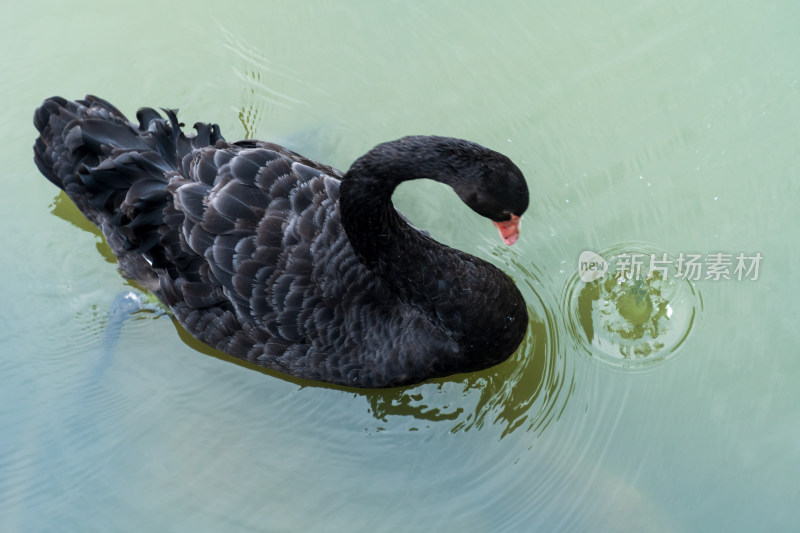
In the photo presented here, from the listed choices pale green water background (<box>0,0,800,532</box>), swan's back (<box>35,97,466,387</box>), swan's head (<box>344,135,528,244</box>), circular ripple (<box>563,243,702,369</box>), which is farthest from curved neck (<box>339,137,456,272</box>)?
circular ripple (<box>563,243,702,369</box>)

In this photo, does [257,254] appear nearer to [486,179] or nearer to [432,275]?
[432,275]

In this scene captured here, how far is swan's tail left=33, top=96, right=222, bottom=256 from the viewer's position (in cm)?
372

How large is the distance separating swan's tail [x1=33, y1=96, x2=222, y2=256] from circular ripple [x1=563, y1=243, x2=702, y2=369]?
206cm

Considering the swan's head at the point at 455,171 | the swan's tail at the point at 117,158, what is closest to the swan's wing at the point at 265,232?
the swan's tail at the point at 117,158

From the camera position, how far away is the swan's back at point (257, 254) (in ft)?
11.4

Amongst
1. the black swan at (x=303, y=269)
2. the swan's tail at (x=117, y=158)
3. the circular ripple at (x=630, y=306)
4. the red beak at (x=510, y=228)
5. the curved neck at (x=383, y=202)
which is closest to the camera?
the curved neck at (x=383, y=202)

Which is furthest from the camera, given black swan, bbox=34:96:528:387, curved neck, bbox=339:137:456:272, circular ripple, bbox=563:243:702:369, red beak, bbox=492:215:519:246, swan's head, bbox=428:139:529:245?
circular ripple, bbox=563:243:702:369

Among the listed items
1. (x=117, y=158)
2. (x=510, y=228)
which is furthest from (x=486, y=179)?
(x=117, y=158)

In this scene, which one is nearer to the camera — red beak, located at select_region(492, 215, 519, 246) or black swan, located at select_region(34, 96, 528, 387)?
red beak, located at select_region(492, 215, 519, 246)

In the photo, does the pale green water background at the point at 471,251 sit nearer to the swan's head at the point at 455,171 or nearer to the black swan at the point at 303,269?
the black swan at the point at 303,269

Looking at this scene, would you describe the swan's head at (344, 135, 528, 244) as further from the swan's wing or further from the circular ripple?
the circular ripple

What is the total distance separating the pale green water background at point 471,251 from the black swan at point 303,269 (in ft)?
1.47

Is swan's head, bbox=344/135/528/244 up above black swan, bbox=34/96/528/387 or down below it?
above

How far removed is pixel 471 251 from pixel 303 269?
3.99 ft
